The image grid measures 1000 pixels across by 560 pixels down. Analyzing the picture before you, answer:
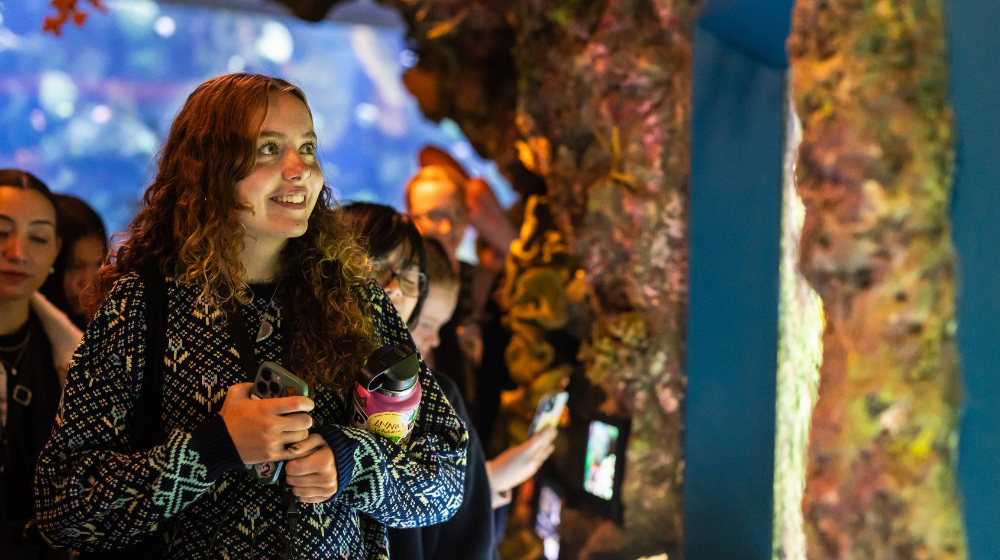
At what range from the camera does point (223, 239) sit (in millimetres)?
1137

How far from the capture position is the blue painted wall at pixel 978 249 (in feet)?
3.96

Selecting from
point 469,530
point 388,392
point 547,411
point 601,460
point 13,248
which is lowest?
point 601,460

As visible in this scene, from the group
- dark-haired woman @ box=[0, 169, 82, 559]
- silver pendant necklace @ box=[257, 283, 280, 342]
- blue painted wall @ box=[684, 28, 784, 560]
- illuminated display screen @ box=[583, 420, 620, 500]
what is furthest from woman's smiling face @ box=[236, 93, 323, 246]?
illuminated display screen @ box=[583, 420, 620, 500]

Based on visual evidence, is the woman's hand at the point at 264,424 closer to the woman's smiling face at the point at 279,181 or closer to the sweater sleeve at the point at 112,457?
the sweater sleeve at the point at 112,457

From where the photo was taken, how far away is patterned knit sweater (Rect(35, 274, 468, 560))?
1018 millimetres

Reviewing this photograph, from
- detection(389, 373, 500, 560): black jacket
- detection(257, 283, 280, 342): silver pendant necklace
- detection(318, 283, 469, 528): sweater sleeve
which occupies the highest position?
detection(257, 283, 280, 342): silver pendant necklace

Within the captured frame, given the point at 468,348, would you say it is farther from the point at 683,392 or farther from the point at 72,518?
the point at 72,518

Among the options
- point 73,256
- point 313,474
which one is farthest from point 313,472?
point 73,256

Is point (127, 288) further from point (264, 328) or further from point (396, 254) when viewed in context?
point (396, 254)

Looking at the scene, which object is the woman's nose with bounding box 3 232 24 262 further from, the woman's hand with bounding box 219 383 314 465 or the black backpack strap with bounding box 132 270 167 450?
the woman's hand with bounding box 219 383 314 465

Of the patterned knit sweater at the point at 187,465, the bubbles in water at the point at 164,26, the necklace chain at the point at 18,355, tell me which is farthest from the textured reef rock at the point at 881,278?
the bubbles in water at the point at 164,26

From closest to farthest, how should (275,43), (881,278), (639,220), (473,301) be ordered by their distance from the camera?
1. (881,278)
2. (639,220)
3. (473,301)
4. (275,43)

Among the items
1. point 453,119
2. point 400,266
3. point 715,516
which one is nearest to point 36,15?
point 453,119

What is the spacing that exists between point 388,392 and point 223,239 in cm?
33
